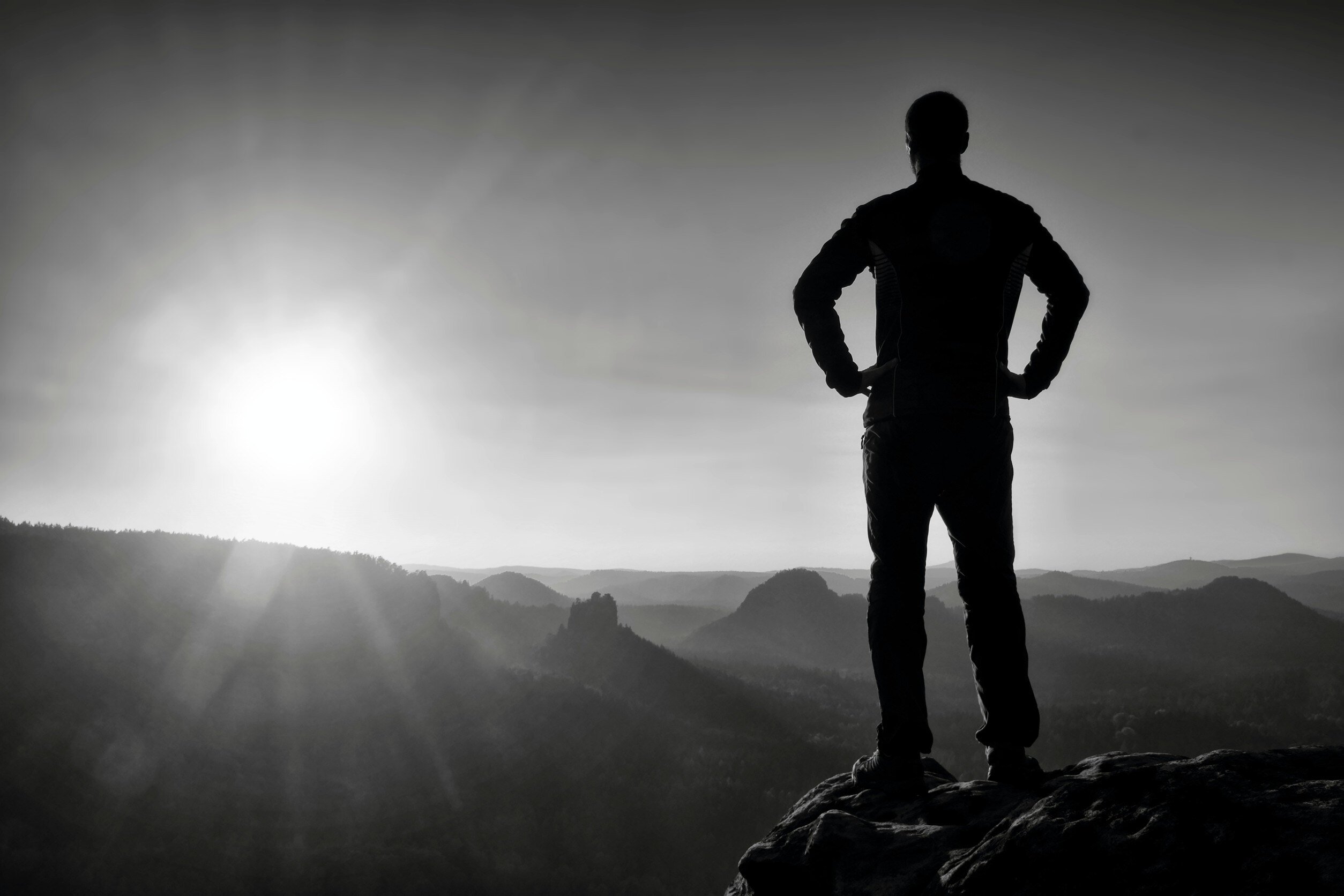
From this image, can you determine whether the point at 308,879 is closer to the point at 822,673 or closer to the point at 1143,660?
the point at 822,673

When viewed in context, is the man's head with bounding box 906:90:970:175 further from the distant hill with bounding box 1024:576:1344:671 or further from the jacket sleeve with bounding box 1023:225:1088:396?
the distant hill with bounding box 1024:576:1344:671

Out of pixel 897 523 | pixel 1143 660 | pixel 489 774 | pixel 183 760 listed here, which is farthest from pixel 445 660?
pixel 1143 660

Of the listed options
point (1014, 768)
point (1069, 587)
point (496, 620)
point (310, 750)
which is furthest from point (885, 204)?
point (1069, 587)

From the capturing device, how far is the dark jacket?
3283mm

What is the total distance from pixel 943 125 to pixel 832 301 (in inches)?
44.5

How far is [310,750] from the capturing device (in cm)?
2533

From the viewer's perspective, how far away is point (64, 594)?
2359 cm

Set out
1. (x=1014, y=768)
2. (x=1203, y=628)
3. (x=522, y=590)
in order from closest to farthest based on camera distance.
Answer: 1. (x=1014, y=768)
2. (x=1203, y=628)
3. (x=522, y=590)

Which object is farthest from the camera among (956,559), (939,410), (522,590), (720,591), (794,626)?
(720,591)

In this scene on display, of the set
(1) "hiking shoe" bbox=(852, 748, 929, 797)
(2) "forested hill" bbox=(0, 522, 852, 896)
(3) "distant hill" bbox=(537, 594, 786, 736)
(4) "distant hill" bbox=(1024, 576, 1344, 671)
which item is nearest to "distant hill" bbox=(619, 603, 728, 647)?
(3) "distant hill" bbox=(537, 594, 786, 736)

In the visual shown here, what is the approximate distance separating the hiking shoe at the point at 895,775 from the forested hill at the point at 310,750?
23.3 m

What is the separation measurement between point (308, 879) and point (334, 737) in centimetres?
707

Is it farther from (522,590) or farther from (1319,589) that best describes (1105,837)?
(1319,589)

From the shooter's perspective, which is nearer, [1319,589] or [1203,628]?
[1203,628]
